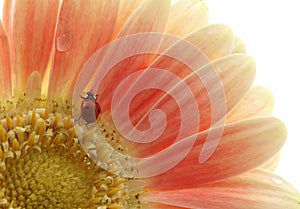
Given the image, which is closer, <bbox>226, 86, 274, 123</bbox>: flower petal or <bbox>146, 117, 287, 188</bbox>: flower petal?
<bbox>146, 117, 287, 188</bbox>: flower petal

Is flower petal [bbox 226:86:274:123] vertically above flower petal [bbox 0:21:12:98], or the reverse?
flower petal [bbox 0:21:12:98]

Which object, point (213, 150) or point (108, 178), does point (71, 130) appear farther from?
point (213, 150)

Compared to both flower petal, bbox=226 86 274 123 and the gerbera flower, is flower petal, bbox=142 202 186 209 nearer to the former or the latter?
the gerbera flower

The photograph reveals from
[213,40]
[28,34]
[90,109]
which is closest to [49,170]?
[90,109]

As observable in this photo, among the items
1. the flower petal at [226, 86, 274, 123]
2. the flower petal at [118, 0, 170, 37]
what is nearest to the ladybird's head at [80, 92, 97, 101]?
the flower petal at [118, 0, 170, 37]

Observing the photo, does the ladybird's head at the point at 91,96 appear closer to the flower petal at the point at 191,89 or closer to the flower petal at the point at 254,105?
the flower petal at the point at 191,89

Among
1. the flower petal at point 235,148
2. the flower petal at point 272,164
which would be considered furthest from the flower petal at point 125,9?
the flower petal at point 272,164

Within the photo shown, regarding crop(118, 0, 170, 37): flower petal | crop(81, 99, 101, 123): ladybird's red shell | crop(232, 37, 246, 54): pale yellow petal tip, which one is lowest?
crop(81, 99, 101, 123): ladybird's red shell
